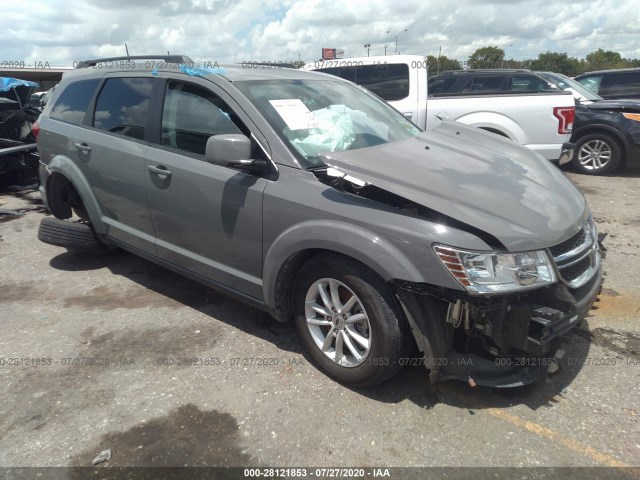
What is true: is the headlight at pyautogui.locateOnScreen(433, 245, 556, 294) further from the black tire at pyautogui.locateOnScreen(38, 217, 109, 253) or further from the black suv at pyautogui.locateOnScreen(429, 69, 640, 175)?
the black suv at pyautogui.locateOnScreen(429, 69, 640, 175)

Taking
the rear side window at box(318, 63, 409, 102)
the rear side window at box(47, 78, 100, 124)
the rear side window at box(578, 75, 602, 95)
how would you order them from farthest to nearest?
1. the rear side window at box(578, 75, 602, 95)
2. the rear side window at box(318, 63, 409, 102)
3. the rear side window at box(47, 78, 100, 124)

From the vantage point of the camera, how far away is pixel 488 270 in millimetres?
2330

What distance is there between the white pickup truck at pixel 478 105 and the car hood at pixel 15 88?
Result: 577 cm

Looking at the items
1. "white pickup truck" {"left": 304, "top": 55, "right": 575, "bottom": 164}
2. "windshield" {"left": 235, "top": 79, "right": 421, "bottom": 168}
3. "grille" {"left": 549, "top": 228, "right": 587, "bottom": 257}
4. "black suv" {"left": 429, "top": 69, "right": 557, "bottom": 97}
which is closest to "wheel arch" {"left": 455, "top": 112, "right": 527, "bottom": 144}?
"white pickup truck" {"left": 304, "top": 55, "right": 575, "bottom": 164}

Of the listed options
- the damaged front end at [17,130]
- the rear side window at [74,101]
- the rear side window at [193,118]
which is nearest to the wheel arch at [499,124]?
the rear side window at [193,118]

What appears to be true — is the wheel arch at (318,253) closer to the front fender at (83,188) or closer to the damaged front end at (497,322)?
the damaged front end at (497,322)

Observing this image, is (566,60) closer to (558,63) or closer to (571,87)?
(558,63)

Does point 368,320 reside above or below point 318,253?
below

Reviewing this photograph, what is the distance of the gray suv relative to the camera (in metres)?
2.40

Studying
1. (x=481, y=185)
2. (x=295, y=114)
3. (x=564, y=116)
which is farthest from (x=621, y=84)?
(x=295, y=114)

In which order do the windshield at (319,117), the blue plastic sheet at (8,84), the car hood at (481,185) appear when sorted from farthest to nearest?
the blue plastic sheet at (8,84) < the windshield at (319,117) < the car hood at (481,185)

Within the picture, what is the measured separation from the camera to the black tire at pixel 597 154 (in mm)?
8477

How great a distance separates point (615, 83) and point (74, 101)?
435 inches

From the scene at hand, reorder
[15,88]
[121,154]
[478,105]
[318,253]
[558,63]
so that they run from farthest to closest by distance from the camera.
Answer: [558,63] < [15,88] < [478,105] < [121,154] < [318,253]
